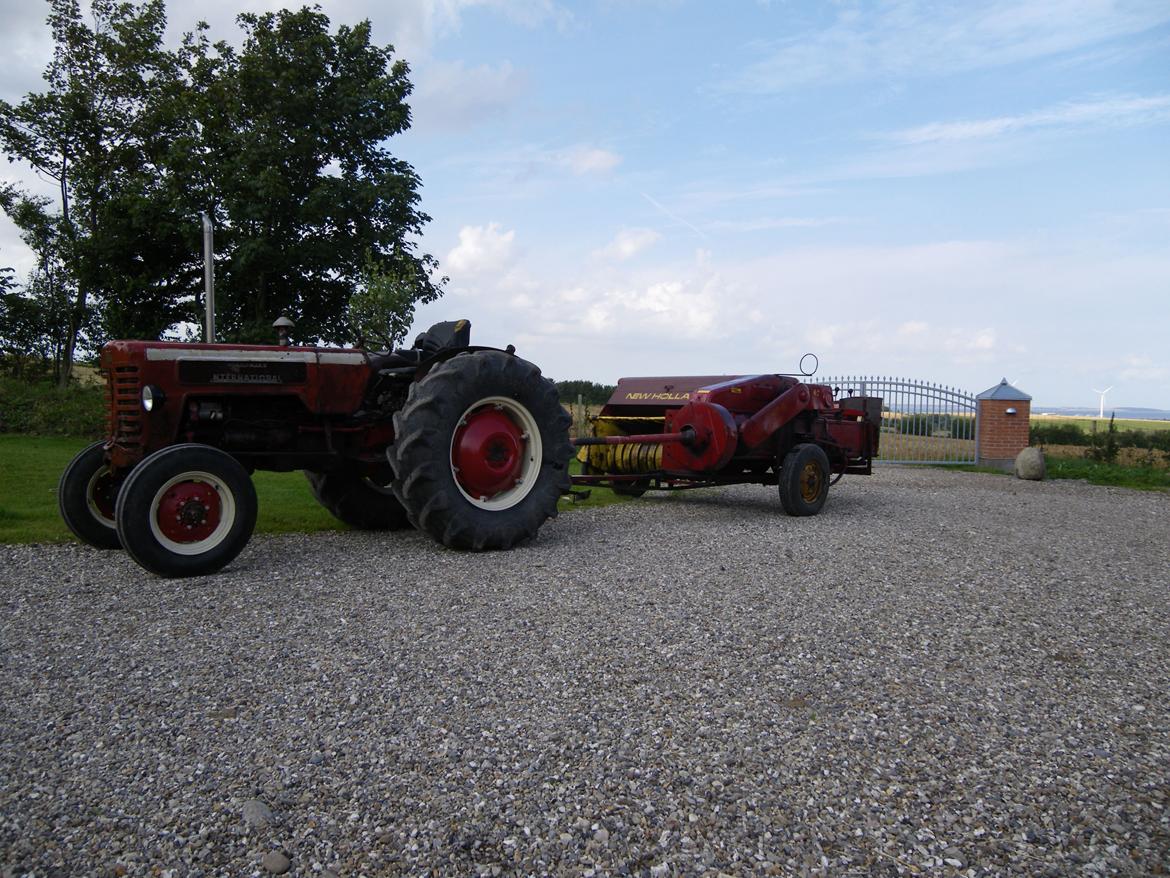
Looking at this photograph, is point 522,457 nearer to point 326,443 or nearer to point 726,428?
point 326,443

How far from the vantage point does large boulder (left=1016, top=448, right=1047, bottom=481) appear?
1551 cm

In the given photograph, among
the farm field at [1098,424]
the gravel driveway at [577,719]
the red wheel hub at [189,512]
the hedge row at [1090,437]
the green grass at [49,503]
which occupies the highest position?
the farm field at [1098,424]

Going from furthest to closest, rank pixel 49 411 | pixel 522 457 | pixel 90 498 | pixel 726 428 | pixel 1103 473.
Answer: pixel 49 411 < pixel 1103 473 < pixel 726 428 < pixel 522 457 < pixel 90 498

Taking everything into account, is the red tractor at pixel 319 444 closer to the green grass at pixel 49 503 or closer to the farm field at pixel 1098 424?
the green grass at pixel 49 503

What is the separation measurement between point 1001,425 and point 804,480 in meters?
10.7

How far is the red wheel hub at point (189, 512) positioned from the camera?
547cm

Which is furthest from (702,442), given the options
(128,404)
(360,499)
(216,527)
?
(128,404)

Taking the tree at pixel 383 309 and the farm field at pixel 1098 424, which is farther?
the farm field at pixel 1098 424

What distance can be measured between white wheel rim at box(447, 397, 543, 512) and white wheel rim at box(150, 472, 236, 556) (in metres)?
1.69

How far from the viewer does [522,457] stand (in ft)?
23.7

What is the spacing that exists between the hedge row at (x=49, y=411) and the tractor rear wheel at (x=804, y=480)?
1369 centimetres

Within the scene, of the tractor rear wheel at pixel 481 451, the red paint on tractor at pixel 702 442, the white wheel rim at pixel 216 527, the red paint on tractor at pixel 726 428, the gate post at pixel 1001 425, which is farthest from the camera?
the gate post at pixel 1001 425

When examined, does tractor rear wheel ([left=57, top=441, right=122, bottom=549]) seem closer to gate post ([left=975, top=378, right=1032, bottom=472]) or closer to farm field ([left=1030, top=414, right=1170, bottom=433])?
gate post ([left=975, top=378, right=1032, bottom=472])

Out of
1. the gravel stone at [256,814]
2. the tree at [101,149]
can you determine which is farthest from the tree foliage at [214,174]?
the gravel stone at [256,814]
